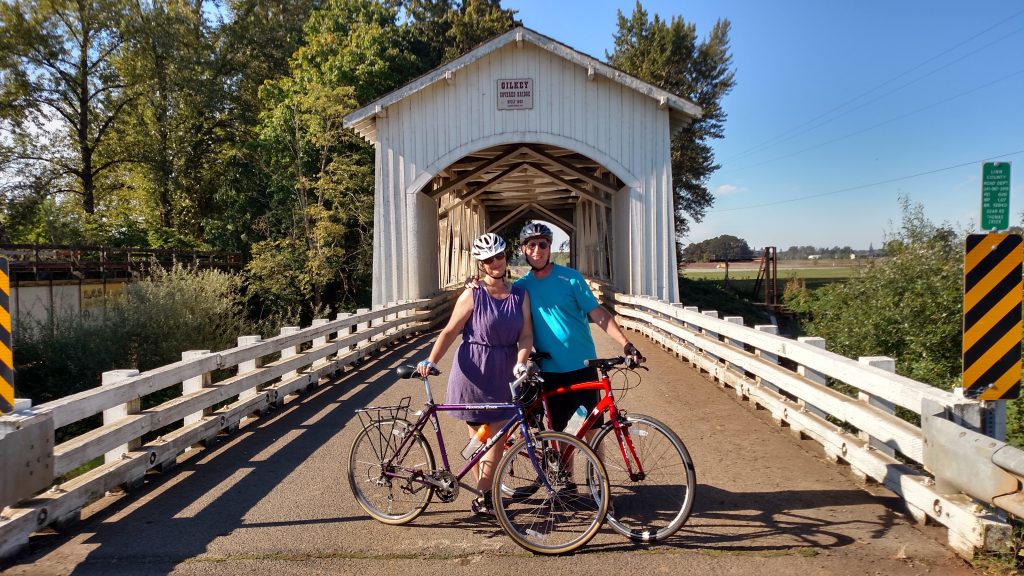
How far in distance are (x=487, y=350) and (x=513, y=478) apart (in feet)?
2.45

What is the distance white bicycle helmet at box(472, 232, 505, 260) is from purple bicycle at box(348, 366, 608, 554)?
757 mm

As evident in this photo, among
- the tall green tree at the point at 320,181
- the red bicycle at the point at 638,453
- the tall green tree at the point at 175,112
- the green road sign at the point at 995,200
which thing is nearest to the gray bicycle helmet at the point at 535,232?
the red bicycle at the point at 638,453

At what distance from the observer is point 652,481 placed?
4.49 m

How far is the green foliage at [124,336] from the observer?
1441 centimetres

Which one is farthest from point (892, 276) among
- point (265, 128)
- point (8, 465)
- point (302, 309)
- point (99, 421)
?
point (265, 128)

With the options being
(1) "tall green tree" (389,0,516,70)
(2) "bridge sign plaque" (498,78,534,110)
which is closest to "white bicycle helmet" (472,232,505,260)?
(2) "bridge sign plaque" (498,78,534,110)

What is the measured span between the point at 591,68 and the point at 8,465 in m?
13.8

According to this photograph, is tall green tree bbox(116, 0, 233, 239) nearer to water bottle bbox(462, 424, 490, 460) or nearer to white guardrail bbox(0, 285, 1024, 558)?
white guardrail bbox(0, 285, 1024, 558)

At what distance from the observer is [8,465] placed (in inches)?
159

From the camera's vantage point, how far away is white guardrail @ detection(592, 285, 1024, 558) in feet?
12.1

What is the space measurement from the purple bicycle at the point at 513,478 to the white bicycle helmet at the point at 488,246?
757 millimetres

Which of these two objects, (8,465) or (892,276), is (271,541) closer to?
(8,465)

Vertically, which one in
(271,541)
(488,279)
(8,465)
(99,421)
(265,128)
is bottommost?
(99,421)

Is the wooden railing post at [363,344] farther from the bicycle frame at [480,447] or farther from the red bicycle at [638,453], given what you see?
the red bicycle at [638,453]
